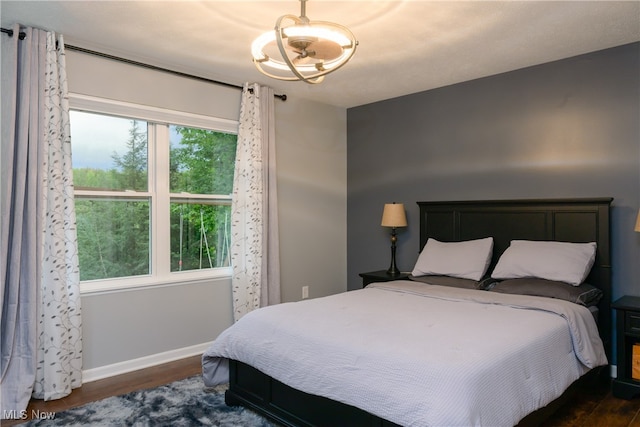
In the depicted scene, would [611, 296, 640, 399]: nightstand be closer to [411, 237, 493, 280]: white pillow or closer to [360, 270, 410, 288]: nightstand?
[411, 237, 493, 280]: white pillow

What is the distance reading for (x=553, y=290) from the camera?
9.88 feet

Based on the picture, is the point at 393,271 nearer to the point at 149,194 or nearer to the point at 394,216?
the point at 394,216

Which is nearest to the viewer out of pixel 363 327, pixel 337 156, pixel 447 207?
pixel 363 327

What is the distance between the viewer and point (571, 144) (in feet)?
11.6

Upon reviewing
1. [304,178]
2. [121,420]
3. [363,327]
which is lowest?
[121,420]

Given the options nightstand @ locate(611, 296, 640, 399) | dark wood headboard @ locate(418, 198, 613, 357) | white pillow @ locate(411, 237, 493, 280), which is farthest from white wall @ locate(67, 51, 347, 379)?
nightstand @ locate(611, 296, 640, 399)

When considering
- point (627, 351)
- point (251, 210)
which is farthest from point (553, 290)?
point (251, 210)

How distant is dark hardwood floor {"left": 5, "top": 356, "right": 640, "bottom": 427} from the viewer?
8.61ft

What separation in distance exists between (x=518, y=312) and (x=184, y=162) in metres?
2.91

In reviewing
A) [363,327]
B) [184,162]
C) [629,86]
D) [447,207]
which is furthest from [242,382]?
[629,86]

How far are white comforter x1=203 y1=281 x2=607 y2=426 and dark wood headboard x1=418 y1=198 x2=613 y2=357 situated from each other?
0.61m

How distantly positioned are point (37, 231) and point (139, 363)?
1.32 meters

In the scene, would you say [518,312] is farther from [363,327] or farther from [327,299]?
[327,299]

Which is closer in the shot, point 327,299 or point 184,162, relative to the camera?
point 327,299
